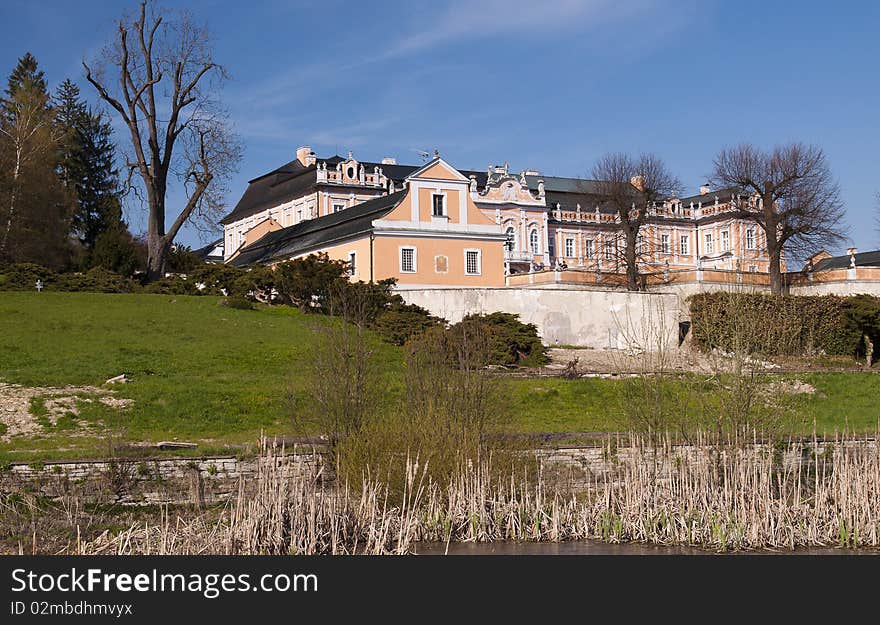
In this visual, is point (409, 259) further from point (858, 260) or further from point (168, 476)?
point (858, 260)

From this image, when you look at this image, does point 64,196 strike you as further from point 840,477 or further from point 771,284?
point 840,477

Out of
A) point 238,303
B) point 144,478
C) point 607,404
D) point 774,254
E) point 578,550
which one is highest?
point 774,254

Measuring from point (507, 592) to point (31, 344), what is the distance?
21017 millimetres

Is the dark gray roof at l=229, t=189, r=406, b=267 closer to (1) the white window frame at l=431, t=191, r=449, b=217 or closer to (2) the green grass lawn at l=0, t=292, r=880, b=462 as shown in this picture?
(1) the white window frame at l=431, t=191, r=449, b=217

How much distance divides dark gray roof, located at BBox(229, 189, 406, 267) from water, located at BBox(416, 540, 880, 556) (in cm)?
3340

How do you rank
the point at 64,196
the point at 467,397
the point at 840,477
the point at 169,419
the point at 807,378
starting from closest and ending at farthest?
the point at 840,477 < the point at 467,397 < the point at 169,419 < the point at 807,378 < the point at 64,196

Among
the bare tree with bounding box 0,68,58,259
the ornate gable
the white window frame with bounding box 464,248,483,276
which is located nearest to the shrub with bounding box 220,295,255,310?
the bare tree with bounding box 0,68,58,259

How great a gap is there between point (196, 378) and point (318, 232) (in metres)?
26.7

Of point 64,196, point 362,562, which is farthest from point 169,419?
point 64,196

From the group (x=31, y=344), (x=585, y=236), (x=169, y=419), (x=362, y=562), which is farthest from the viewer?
(x=585, y=236)

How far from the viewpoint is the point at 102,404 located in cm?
2366

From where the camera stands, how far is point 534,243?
77.5 metres

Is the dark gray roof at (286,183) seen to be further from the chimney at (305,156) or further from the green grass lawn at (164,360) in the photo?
the green grass lawn at (164,360)

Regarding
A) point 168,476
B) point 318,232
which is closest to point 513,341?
point 168,476
